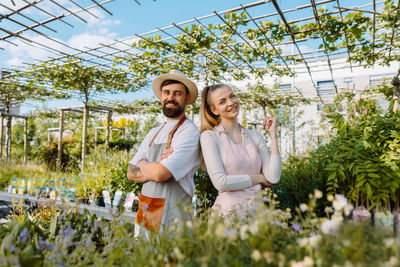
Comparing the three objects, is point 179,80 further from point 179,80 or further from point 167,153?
point 167,153

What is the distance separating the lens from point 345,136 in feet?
6.96

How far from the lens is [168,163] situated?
5.20 ft

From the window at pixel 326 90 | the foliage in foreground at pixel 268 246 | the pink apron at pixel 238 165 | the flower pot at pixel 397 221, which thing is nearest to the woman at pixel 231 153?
the pink apron at pixel 238 165

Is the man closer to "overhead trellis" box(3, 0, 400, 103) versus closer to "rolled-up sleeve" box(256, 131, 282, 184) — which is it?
"rolled-up sleeve" box(256, 131, 282, 184)

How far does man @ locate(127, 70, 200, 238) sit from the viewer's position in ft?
5.27

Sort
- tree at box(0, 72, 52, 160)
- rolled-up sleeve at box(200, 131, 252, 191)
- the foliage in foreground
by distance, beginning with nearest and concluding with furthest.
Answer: the foliage in foreground
rolled-up sleeve at box(200, 131, 252, 191)
tree at box(0, 72, 52, 160)

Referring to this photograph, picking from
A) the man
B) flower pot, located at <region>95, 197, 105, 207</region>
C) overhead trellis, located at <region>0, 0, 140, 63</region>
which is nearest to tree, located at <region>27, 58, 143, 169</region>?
overhead trellis, located at <region>0, 0, 140, 63</region>

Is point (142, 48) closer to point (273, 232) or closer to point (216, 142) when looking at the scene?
point (216, 142)

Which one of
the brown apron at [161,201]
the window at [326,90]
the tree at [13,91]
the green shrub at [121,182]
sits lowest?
the green shrub at [121,182]

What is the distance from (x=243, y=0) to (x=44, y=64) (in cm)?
671

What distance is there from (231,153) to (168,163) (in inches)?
15.4

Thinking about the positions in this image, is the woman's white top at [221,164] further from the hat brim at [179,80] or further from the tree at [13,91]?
the tree at [13,91]

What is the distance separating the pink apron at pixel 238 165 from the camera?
1.56 m

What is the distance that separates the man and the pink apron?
205 mm
